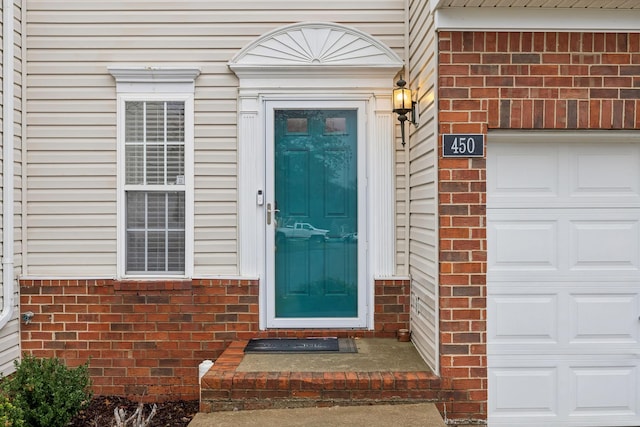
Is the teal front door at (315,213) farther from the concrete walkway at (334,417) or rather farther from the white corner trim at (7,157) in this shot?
the white corner trim at (7,157)

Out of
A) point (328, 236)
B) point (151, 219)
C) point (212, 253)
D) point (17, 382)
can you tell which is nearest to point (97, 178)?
point (151, 219)

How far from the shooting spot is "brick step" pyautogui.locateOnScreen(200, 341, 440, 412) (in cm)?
353

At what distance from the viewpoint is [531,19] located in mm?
3479

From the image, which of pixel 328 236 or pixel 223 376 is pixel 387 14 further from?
pixel 223 376

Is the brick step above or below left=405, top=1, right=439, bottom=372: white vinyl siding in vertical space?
below

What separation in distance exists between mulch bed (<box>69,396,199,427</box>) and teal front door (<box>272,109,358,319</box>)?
43.8 inches

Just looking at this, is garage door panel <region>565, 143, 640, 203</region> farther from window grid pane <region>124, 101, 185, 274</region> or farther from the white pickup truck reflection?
window grid pane <region>124, 101, 185, 274</region>

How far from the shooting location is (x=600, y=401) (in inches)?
144

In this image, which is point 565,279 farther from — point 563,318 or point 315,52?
point 315,52

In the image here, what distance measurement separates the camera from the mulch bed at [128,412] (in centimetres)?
402

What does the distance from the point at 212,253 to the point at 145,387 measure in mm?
1330

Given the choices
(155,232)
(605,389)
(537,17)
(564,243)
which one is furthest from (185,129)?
(605,389)

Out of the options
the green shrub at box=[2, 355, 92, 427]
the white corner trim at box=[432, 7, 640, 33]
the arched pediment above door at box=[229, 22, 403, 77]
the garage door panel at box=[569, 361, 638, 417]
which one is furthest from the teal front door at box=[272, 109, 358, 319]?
the garage door panel at box=[569, 361, 638, 417]

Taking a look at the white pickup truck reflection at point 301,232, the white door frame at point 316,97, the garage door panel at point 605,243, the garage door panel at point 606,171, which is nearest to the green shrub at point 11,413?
the white door frame at point 316,97
